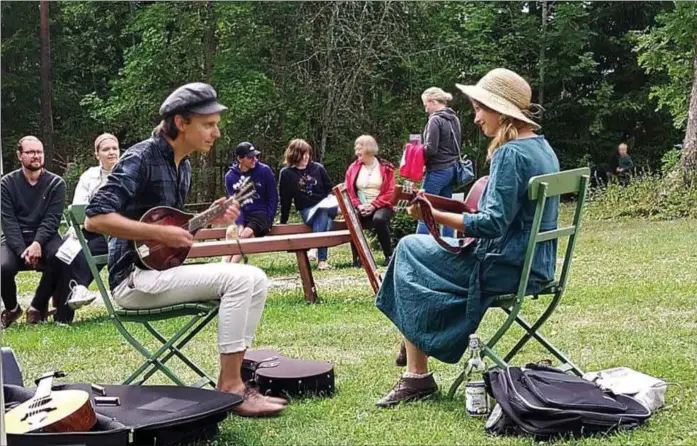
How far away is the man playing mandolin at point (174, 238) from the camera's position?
339 centimetres

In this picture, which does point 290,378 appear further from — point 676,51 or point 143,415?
point 676,51

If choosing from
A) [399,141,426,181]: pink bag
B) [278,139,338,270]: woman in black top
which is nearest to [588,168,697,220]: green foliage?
[278,139,338,270]: woman in black top

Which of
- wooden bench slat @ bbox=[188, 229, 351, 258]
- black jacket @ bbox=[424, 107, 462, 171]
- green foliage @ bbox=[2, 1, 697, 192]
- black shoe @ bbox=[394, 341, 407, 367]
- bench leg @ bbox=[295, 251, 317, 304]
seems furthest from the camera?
green foliage @ bbox=[2, 1, 697, 192]

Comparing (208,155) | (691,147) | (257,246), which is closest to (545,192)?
(257,246)

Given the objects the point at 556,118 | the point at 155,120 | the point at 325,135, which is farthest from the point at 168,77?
the point at 556,118

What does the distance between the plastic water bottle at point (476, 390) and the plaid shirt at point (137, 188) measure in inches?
55.2

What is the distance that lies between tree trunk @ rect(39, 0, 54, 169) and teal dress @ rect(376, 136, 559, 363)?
56.7ft

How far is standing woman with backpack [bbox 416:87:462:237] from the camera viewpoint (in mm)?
7672

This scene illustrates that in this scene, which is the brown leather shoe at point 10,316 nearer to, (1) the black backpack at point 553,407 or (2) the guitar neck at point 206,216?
(2) the guitar neck at point 206,216

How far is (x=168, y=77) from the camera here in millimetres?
20922

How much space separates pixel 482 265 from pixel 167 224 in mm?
1313

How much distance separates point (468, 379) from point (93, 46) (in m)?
23.5

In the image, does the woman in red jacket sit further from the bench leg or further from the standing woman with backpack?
the bench leg

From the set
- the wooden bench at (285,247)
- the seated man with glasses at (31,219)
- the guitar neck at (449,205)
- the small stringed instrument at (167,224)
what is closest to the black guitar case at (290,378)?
the small stringed instrument at (167,224)
